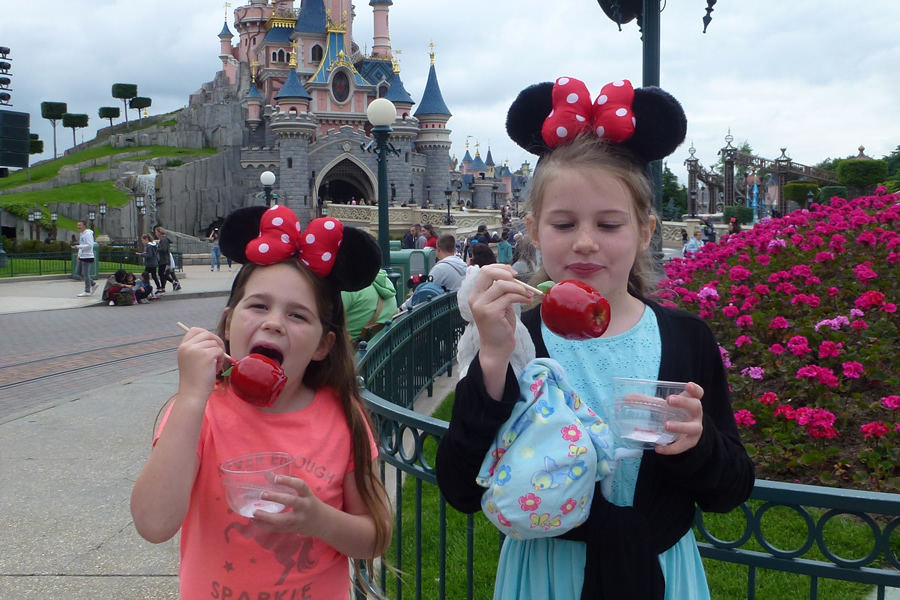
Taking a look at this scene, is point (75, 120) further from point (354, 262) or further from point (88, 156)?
point (354, 262)

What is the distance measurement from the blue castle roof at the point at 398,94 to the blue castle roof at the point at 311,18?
24.6ft

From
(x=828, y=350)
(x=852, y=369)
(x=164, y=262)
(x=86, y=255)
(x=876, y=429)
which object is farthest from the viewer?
(x=164, y=262)

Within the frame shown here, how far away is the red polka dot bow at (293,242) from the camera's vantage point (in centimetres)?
188

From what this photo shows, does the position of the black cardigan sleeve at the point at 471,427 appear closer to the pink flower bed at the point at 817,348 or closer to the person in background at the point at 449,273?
the pink flower bed at the point at 817,348

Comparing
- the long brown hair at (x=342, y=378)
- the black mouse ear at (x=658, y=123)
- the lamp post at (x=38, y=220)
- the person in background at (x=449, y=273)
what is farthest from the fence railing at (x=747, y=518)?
the lamp post at (x=38, y=220)

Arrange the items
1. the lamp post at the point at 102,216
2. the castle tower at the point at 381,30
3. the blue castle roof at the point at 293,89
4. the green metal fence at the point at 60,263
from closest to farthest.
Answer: the green metal fence at the point at 60,263 → the lamp post at the point at 102,216 → the blue castle roof at the point at 293,89 → the castle tower at the point at 381,30

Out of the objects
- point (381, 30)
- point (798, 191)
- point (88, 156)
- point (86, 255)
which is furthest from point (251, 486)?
point (88, 156)

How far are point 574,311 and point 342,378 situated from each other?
0.86 meters

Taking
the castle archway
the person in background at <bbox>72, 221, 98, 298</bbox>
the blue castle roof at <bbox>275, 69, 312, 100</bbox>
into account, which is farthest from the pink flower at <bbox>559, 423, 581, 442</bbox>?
the blue castle roof at <bbox>275, 69, 312, 100</bbox>

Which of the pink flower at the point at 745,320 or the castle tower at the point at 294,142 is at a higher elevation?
the castle tower at the point at 294,142

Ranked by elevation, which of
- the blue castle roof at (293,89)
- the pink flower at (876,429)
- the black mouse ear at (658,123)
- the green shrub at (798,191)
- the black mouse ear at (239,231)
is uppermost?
the blue castle roof at (293,89)

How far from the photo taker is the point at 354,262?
1.99 m

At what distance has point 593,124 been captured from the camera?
1.69m

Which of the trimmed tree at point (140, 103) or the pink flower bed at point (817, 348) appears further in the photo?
the trimmed tree at point (140, 103)
